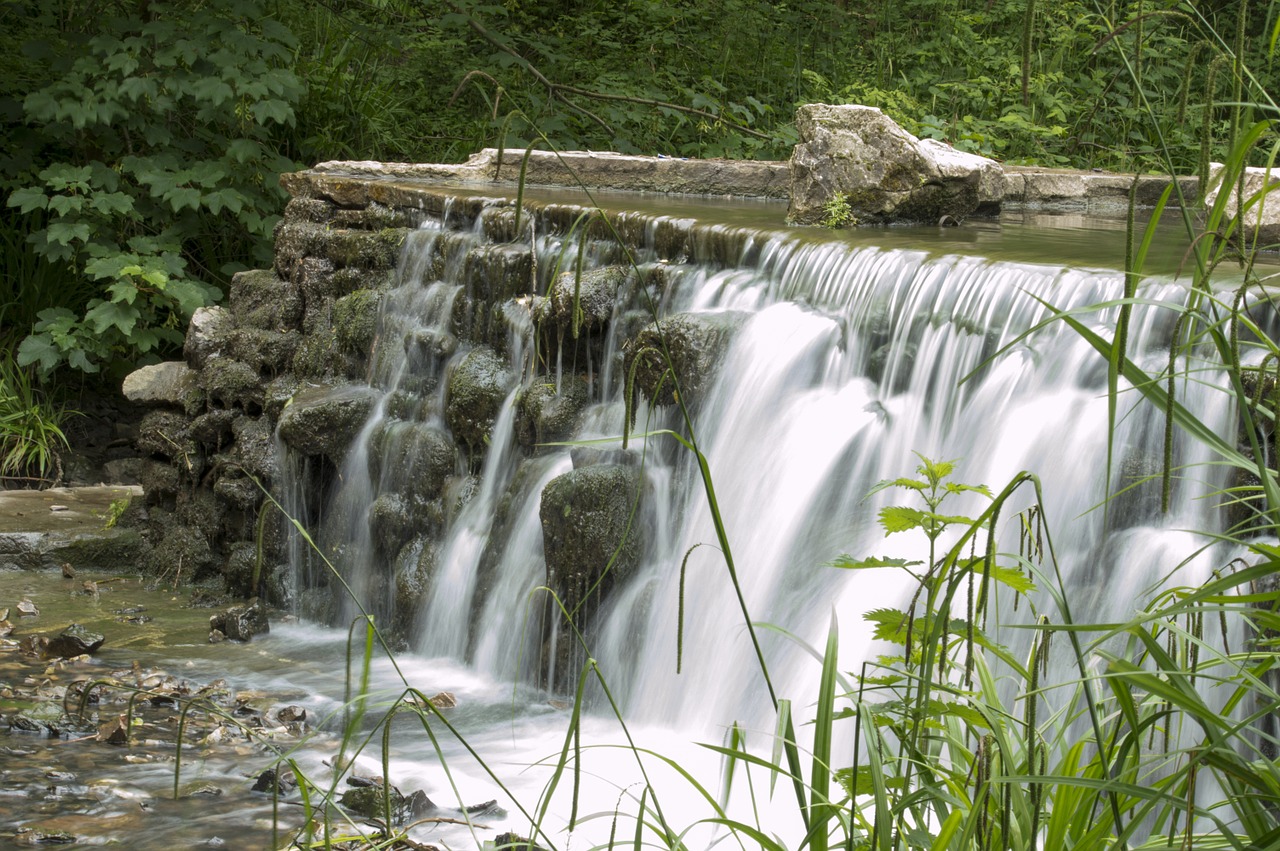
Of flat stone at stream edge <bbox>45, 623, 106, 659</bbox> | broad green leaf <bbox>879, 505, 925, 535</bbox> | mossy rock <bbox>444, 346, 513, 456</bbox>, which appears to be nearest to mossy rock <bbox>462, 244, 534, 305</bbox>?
mossy rock <bbox>444, 346, 513, 456</bbox>

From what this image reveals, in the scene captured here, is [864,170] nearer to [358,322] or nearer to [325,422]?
[358,322]

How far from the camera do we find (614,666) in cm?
497

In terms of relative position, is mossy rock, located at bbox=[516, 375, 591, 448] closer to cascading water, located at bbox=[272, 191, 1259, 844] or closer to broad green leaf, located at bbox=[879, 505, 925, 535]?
cascading water, located at bbox=[272, 191, 1259, 844]

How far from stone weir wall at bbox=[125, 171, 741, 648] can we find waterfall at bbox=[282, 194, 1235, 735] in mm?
33

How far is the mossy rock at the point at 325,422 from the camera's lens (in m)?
6.31

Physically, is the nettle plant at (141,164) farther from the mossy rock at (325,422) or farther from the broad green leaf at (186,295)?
the mossy rock at (325,422)

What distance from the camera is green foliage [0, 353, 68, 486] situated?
780 cm

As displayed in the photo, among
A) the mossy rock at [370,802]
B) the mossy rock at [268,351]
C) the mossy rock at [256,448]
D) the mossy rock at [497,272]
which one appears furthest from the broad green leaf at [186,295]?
the mossy rock at [370,802]

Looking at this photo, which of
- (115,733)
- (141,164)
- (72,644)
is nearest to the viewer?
(115,733)

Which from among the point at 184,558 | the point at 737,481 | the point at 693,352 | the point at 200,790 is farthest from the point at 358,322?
the point at 200,790

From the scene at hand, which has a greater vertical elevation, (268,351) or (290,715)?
(268,351)

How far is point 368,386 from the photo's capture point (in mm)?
6676

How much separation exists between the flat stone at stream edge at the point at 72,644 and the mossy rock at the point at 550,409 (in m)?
1.95

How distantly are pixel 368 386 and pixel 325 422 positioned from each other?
41 cm
